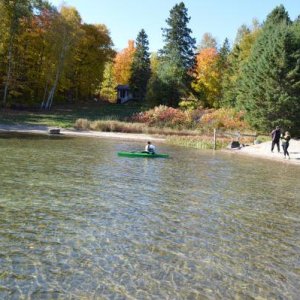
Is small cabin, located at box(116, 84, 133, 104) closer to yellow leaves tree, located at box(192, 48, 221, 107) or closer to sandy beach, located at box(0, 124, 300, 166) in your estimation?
yellow leaves tree, located at box(192, 48, 221, 107)

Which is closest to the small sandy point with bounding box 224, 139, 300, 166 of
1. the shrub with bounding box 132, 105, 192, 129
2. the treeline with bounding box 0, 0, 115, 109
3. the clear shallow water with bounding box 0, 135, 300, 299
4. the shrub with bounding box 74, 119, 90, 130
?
the clear shallow water with bounding box 0, 135, 300, 299

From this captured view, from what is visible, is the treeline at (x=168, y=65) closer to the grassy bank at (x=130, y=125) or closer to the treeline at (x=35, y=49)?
the treeline at (x=35, y=49)

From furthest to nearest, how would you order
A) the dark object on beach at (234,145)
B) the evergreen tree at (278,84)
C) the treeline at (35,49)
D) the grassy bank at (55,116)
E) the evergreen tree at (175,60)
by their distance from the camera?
the evergreen tree at (175,60) → the treeline at (35,49) → the grassy bank at (55,116) → the evergreen tree at (278,84) → the dark object on beach at (234,145)

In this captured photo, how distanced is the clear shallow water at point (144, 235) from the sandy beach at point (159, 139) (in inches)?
415

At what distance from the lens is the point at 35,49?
62000 millimetres

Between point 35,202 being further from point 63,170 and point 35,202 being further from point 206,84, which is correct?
point 206,84

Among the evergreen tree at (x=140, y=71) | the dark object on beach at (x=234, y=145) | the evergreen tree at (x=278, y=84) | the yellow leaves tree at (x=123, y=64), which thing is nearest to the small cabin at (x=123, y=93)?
the evergreen tree at (x=140, y=71)

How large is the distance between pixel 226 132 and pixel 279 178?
24.0 metres

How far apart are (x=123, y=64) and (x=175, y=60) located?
32546 mm

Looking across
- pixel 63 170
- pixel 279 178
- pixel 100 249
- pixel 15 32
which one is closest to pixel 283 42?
pixel 279 178

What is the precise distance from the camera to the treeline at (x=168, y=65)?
4125 cm

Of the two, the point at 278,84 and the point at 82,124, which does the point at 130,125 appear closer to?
the point at 82,124

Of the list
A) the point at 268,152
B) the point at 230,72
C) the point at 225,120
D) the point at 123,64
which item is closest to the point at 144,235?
the point at 268,152

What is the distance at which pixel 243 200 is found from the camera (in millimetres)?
15789
